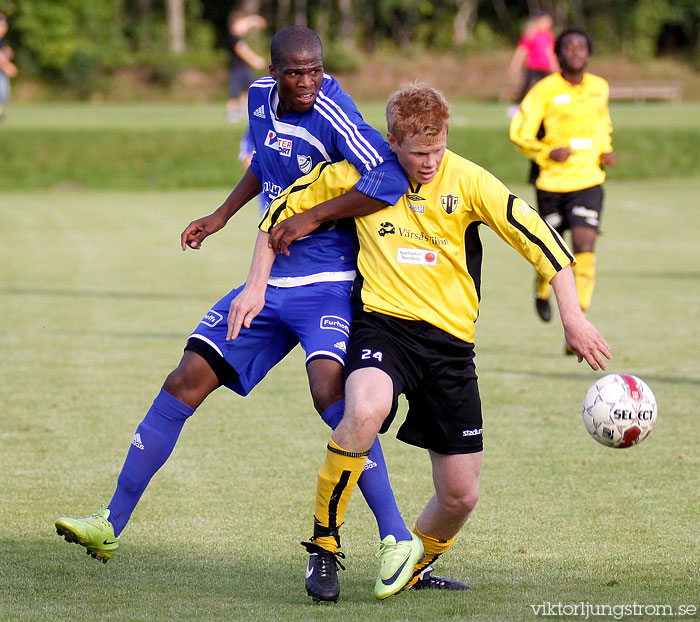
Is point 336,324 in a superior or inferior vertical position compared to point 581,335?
inferior

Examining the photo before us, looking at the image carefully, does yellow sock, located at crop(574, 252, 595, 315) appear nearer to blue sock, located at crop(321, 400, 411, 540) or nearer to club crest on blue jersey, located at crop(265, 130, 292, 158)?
club crest on blue jersey, located at crop(265, 130, 292, 158)

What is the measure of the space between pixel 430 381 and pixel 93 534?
1.42 m

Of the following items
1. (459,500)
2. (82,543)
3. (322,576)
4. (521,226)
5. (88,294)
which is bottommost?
(88,294)

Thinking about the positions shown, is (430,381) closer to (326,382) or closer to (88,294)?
(326,382)

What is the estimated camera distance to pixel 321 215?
4.39 m

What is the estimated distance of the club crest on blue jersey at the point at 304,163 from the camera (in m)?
4.73

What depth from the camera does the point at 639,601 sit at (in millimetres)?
4059

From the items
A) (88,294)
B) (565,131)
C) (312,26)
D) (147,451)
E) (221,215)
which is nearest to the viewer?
(147,451)

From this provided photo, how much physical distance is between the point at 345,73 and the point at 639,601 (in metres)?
44.6

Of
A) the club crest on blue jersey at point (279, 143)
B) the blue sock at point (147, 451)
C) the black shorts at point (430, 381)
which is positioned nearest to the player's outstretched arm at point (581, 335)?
the black shorts at point (430, 381)

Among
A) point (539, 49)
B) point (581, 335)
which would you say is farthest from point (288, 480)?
point (539, 49)

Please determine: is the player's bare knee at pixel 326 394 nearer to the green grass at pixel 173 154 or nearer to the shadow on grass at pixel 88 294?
the shadow on grass at pixel 88 294

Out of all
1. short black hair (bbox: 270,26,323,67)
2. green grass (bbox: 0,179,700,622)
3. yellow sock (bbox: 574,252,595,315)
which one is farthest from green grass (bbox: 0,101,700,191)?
short black hair (bbox: 270,26,323,67)

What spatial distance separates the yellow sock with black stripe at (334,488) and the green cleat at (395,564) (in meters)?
0.19
